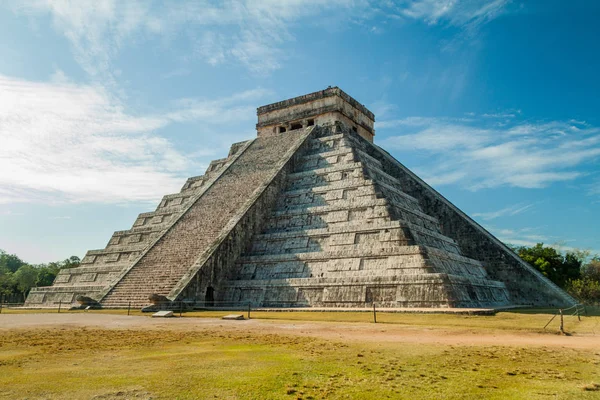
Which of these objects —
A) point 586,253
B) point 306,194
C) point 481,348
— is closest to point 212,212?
point 306,194

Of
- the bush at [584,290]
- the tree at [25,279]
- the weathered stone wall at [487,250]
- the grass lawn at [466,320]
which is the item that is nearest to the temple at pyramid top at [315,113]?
the weathered stone wall at [487,250]

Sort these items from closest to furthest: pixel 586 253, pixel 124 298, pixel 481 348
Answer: pixel 481 348 < pixel 124 298 < pixel 586 253

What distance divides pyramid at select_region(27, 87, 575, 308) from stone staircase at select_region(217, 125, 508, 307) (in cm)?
4

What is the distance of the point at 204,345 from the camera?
707 centimetres

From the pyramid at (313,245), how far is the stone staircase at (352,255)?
4 cm

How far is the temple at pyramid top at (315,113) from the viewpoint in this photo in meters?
26.3

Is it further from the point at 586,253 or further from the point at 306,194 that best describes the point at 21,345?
the point at 586,253

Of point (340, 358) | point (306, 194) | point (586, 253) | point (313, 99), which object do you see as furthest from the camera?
point (586, 253)

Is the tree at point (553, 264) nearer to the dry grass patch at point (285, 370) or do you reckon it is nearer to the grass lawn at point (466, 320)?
the grass lawn at point (466, 320)

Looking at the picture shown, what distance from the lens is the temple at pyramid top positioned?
86.4ft

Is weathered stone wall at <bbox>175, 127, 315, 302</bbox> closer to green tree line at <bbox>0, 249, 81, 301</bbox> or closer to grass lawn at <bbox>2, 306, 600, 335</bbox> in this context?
grass lawn at <bbox>2, 306, 600, 335</bbox>

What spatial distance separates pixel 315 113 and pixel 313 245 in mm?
11472

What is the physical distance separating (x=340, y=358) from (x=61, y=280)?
843 inches

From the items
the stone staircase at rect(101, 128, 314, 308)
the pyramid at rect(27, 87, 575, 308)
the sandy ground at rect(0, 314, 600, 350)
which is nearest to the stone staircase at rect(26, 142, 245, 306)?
the pyramid at rect(27, 87, 575, 308)
